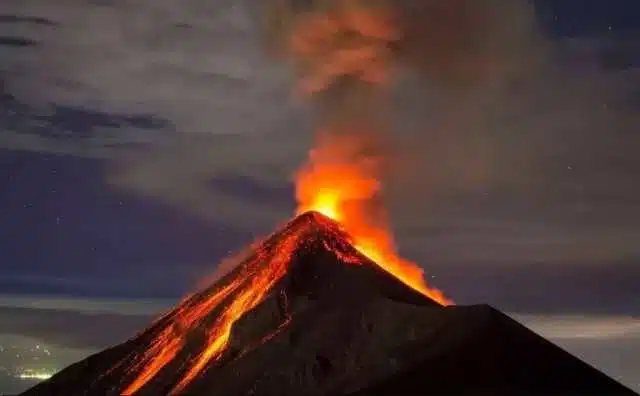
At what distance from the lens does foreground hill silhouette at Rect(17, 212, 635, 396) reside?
384 ft

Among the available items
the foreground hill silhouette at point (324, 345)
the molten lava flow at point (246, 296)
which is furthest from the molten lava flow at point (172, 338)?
the molten lava flow at point (246, 296)

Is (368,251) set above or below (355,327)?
above

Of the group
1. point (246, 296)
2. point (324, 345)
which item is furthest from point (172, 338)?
point (324, 345)

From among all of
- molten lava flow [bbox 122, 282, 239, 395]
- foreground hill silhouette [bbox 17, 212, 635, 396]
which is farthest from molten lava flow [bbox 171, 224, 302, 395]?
molten lava flow [bbox 122, 282, 239, 395]

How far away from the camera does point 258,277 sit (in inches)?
6442

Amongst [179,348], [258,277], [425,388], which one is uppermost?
[258,277]

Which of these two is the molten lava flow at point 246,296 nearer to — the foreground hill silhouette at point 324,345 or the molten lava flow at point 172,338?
the foreground hill silhouette at point 324,345

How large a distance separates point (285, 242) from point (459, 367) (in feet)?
210

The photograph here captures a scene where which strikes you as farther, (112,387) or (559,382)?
(112,387)

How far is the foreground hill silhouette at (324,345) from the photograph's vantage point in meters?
117

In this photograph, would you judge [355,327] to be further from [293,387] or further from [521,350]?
[521,350]

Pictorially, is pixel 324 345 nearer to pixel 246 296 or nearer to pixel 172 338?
pixel 246 296

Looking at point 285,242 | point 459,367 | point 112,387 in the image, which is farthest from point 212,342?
point 459,367

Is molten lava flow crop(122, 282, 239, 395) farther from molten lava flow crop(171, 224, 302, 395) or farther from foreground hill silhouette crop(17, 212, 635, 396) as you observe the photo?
molten lava flow crop(171, 224, 302, 395)
